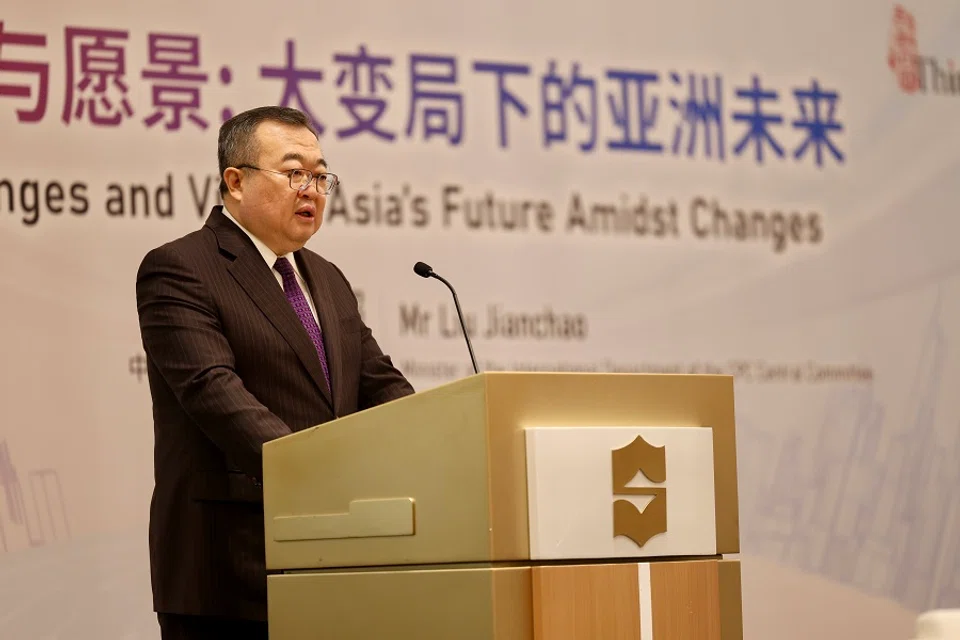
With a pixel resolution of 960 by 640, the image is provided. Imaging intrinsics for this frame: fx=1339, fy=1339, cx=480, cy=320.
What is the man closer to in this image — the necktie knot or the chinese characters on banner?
the necktie knot

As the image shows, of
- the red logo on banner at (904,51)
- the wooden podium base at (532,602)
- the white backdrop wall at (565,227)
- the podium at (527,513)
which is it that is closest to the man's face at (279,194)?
the podium at (527,513)

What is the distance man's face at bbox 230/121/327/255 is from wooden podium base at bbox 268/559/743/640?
31.2 inches

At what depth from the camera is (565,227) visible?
4.21 meters

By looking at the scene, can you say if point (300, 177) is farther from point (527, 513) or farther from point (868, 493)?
point (868, 493)

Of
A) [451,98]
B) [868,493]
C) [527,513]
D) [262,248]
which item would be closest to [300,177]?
[262,248]

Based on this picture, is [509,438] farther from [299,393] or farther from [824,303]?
[824,303]

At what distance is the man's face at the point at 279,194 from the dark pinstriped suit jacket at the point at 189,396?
0.32ft

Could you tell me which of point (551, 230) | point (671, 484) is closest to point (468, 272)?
point (551, 230)

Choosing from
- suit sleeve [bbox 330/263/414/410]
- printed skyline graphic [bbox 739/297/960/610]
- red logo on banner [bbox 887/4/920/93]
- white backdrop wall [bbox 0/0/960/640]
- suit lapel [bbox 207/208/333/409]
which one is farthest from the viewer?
red logo on banner [bbox 887/4/920/93]

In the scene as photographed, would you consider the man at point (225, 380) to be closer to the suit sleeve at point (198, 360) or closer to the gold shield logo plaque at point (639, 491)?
the suit sleeve at point (198, 360)

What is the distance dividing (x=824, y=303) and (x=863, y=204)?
0.38m


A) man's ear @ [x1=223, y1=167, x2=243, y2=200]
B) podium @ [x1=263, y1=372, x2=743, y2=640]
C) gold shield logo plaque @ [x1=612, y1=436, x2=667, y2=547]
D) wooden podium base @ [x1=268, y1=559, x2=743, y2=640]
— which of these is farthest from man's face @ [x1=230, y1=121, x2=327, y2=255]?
gold shield logo plaque @ [x1=612, y1=436, x2=667, y2=547]

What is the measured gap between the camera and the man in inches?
92.3

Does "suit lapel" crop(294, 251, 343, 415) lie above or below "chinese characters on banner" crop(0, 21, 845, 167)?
below
